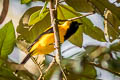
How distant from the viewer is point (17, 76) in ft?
2.30

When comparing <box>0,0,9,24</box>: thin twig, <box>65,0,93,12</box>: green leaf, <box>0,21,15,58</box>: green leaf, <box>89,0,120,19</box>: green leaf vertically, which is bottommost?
<box>0,21,15,58</box>: green leaf

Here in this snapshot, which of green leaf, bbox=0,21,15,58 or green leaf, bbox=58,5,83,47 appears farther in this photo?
green leaf, bbox=58,5,83,47

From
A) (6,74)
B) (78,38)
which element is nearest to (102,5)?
(78,38)

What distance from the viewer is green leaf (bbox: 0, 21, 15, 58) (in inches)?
29.4

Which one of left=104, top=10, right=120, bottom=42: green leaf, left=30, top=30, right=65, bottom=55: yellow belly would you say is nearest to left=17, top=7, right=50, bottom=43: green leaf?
left=104, top=10, right=120, bottom=42: green leaf

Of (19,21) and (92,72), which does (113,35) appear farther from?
(19,21)

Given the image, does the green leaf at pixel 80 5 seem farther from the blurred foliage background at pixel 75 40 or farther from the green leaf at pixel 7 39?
the green leaf at pixel 7 39

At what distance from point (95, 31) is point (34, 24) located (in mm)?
226

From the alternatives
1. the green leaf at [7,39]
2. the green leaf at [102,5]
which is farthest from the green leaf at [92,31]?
the green leaf at [7,39]

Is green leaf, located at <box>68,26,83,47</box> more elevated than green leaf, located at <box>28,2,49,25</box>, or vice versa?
green leaf, located at <box>28,2,49,25</box>

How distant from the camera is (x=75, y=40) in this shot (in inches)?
37.3

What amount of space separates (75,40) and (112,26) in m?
0.21

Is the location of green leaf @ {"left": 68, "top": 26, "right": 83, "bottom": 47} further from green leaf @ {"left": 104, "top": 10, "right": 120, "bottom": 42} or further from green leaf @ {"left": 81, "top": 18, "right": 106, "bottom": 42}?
green leaf @ {"left": 104, "top": 10, "right": 120, "bottom": 42}

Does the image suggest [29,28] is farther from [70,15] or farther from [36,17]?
[70,15]
